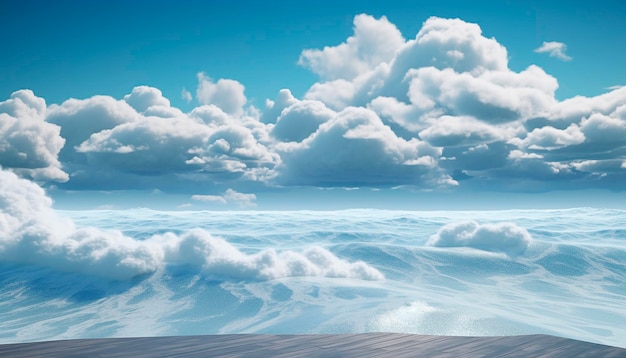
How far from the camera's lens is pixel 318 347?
556 cm

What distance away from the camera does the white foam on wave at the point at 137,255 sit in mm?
15336

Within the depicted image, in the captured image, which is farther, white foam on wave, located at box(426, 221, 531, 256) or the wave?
white foam on wave, located at box(426, 221, 531, 256)

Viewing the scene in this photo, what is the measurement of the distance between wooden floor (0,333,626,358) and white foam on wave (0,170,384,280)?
361 inches

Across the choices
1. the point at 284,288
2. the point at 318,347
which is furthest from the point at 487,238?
the point at 318,347

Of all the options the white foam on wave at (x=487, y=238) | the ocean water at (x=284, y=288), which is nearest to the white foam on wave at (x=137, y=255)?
the ocean water at (x=284, y=288)

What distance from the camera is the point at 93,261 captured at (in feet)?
51.0

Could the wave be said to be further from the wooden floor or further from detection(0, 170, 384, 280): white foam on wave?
the wooden floor

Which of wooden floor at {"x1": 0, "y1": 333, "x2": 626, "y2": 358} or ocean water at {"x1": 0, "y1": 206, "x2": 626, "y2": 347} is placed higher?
wooden floor at {"x1": 0, "y1": 333, "x2": 626, "y2": 358}

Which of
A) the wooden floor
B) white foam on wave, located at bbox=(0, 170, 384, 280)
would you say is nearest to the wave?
white foam on wave, located at bbox=(0, 170, 384, 280)

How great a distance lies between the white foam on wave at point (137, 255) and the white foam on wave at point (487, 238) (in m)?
14.0

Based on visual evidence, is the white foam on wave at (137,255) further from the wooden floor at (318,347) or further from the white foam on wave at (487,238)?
the white foam on wave at (487,238)

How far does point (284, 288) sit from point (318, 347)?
29.2 feet

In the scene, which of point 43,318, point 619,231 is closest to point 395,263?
point 43,318

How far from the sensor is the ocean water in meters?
10.2
